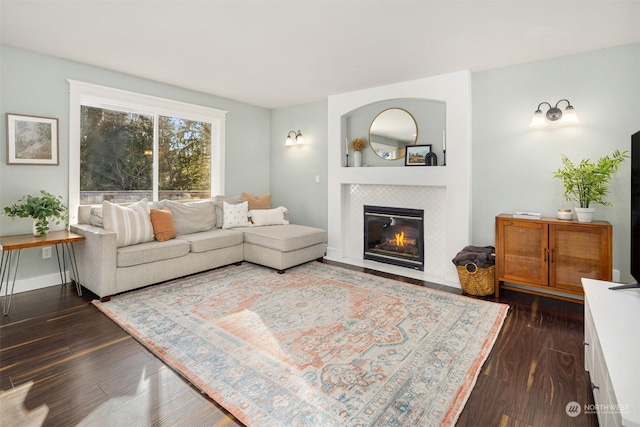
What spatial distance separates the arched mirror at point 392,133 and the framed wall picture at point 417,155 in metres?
0.09

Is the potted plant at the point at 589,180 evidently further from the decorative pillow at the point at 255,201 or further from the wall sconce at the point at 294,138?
the decorative pillow at the point at 255,201

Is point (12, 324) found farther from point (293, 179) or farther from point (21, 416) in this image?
point (293, 179)

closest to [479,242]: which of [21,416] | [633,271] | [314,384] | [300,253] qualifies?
[633,271]

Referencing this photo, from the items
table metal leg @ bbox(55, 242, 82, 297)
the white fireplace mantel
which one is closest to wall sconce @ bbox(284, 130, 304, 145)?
the white fireplace mantel

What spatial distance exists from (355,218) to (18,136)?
13.3 feet

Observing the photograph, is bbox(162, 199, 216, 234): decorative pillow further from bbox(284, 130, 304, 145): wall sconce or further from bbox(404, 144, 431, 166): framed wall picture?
bbox(404, 144, 431, 166): framed wall picture

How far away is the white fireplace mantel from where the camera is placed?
374 centimetres

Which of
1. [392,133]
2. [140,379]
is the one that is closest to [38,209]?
[140,379]

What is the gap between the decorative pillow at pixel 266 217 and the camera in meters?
4.78

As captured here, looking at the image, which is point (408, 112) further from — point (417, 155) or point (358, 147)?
point (358, 147)

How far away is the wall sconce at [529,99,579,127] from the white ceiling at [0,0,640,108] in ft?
1.78

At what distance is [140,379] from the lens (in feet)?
6.36

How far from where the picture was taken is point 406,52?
3.22m

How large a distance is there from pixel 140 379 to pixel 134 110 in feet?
11.5
